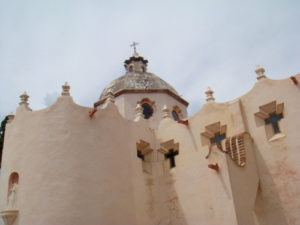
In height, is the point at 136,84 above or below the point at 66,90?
above

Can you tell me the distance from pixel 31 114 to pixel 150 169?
5.36 metres

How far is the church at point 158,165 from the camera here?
11531 millimetres

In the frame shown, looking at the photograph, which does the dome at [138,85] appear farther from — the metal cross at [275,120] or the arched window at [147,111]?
the metal cross at [275,120]

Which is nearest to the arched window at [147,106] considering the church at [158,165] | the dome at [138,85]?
the dome at [138,85]

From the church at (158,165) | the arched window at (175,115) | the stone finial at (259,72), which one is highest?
the arched window at (175,115)

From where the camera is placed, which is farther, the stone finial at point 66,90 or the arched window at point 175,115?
the arched window at point 175,115

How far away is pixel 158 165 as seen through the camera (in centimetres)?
Answer: 1503

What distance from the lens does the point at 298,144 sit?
11.5 meters

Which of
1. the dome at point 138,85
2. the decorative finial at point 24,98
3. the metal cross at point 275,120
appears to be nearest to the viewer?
the metal cross at point 275,120

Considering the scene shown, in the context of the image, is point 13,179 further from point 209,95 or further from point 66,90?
point 209,95

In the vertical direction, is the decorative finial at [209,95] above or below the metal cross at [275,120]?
above

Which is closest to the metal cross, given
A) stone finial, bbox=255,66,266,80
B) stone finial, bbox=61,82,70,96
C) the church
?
the church

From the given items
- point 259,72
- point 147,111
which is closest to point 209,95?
point 259,72

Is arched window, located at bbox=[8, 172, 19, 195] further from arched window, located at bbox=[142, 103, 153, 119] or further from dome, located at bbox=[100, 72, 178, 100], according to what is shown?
arched window, located at bbox=[142, 103, 153, 119]
